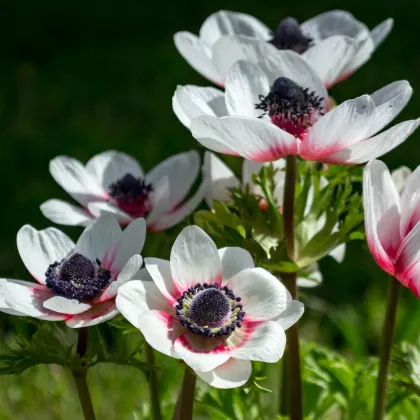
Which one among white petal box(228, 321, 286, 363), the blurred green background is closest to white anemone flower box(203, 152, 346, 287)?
white petal box(228, 321, 286, 363)

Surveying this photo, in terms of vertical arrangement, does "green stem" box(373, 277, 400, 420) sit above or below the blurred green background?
above

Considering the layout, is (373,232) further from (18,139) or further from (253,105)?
(18,139)

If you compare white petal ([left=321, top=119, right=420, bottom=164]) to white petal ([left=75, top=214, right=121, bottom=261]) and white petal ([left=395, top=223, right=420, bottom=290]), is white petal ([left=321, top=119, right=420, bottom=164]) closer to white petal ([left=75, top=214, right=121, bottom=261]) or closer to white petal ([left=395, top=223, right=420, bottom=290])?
white petal ([left=395, top=223, right=420, bottom=290])

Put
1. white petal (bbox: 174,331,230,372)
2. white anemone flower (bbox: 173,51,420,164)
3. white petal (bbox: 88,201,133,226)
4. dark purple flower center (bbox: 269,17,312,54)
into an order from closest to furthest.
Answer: white petal (bbox: 174,331,230,372)
white anemone flower (bbox: 173,51,420,164)
white petal (bbox: 88,201,133,226)
dark purple flower center (bbox: 269,17,312,54)

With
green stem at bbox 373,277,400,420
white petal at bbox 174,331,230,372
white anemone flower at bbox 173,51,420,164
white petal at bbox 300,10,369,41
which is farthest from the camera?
white petal at bbox 300,10,369,41

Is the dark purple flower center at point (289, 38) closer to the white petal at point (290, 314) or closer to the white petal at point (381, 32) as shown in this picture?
the white petal at point (381, 32)

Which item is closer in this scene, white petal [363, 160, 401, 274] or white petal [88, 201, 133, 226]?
white petal [363, 160, 401, 274]

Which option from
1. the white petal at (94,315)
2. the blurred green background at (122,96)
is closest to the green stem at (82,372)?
the white petal at (94,315)
